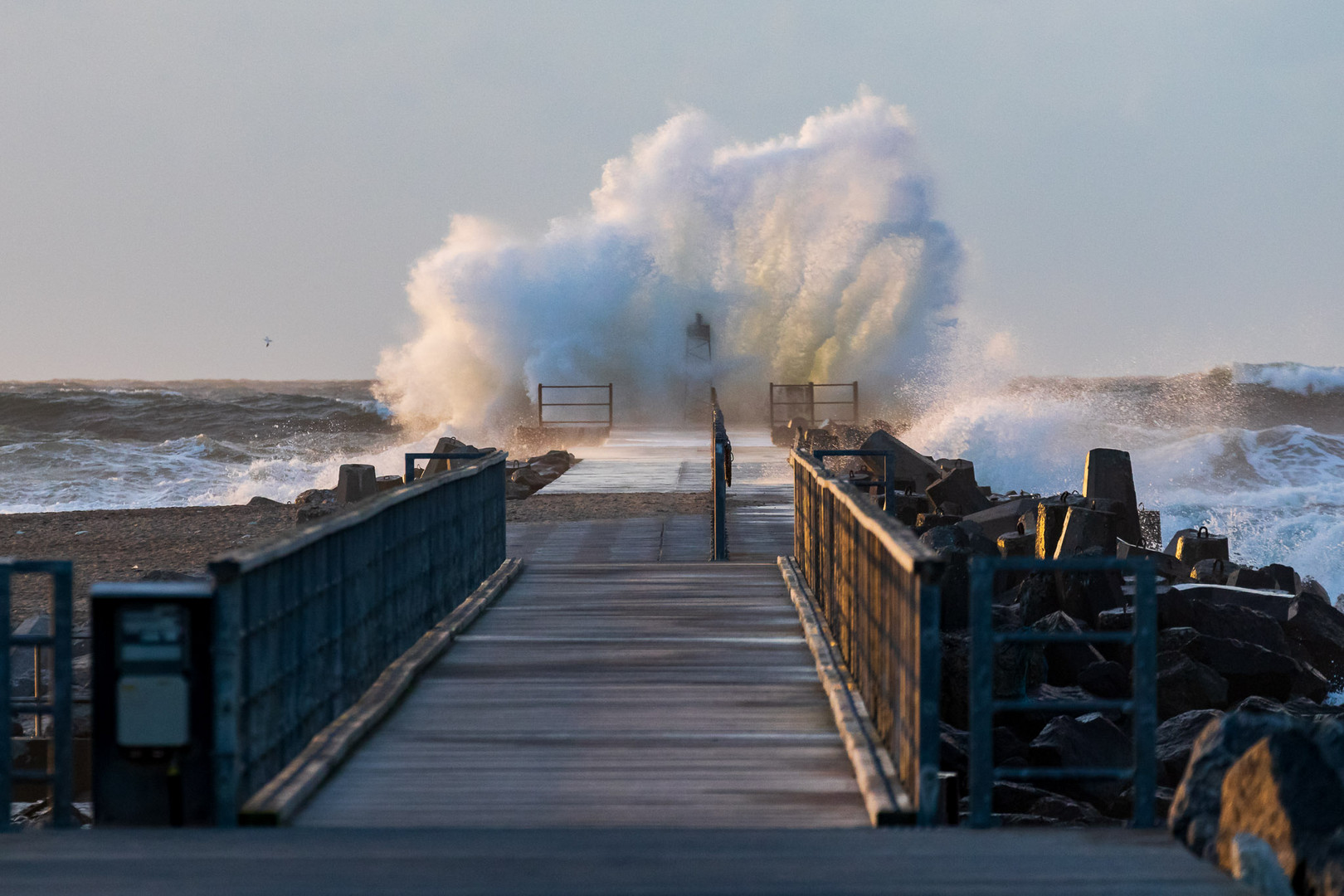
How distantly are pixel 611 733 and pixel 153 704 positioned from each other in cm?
206

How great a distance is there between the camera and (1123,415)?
58188 mm

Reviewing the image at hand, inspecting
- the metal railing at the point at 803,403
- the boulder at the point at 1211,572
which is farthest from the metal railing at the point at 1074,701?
the metal railing at the point at 803,403

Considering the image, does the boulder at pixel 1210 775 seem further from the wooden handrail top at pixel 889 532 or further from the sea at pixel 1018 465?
the sea at pixel 1018 465

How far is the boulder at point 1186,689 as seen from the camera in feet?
29.4

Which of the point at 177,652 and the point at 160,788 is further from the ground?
the point at 177,652

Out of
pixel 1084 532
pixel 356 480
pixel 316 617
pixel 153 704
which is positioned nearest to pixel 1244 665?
pixel 1084 532

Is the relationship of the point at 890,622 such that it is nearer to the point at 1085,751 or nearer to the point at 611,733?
the point at 611,733

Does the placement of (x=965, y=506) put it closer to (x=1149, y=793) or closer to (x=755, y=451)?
(x=755, y=451)

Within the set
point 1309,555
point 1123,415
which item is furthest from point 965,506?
point 1123,415

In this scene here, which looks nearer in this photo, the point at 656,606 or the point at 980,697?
the point at 980,697

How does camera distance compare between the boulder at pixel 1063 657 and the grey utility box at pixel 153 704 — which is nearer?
the grey utility box at pixel 153 704

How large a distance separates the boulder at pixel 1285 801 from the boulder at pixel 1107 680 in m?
5.21

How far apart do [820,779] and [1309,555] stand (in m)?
16.8

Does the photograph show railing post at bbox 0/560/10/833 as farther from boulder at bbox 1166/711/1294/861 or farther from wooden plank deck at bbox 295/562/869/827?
boulder at bbox 1166/711/1294/861
